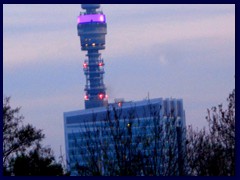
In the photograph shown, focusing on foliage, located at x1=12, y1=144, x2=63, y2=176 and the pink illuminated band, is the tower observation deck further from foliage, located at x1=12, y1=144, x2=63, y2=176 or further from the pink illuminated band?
foliage, located at x1=12, y1=144, x2=63, y2=176

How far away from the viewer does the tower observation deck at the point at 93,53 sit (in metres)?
148

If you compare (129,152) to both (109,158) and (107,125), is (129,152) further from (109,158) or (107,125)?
(107,125)

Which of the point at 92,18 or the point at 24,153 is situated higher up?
the point at 92,18

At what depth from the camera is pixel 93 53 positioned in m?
149

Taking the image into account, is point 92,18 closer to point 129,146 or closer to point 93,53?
point 93,53

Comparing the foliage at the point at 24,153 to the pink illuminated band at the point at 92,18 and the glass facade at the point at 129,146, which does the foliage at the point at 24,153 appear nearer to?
the glass facade at the point at 129,146

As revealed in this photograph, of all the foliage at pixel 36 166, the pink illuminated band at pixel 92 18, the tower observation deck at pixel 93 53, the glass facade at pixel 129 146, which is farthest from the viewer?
the pink illuminated band at pixel 92 18

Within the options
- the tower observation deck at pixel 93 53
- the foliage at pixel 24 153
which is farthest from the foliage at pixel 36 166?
the tower observation deck at pixel 93 53

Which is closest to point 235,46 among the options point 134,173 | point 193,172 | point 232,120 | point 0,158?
point 0,158

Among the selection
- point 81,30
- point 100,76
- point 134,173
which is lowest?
point 134,173

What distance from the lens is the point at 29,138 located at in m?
19.2

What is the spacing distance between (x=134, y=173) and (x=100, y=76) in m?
139

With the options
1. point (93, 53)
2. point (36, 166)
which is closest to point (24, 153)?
point (36, 166)

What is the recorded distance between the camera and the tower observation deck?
485 ft
